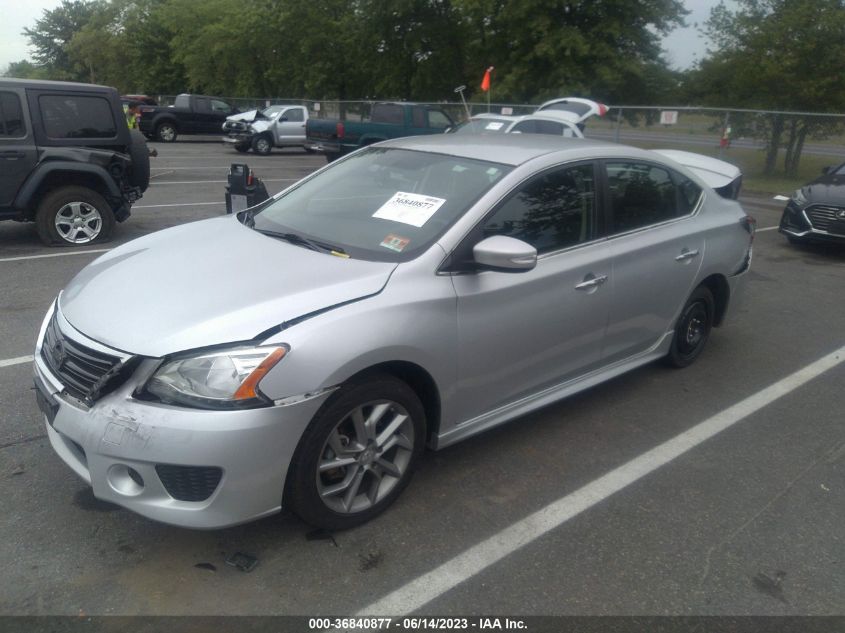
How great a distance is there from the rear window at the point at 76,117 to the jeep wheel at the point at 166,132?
746 inches

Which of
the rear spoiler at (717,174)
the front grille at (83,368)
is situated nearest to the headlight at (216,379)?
the front grille at (83,368)

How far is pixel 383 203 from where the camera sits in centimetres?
394

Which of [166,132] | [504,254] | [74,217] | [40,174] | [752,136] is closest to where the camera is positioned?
[504,254]

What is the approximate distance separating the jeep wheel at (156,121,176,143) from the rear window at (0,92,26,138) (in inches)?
764

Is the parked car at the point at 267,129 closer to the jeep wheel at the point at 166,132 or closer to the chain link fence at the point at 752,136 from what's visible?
the jeep wheel at the point at 166,132

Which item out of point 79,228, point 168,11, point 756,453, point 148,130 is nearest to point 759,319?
point 756,453

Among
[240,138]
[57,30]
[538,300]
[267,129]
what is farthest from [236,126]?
[57,30]

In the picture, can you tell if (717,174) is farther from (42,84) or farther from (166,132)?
(166,132)

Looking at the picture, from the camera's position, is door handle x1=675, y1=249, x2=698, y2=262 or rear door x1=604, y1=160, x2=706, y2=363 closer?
rear door x1=604, y1=160, x2=706, y2=363

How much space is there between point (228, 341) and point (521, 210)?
175 centimetres

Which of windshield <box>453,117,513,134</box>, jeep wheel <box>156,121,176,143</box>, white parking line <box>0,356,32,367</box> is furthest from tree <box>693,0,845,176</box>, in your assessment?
jeep wheel <box>156,121,176,143</box>

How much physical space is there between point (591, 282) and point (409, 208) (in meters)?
1.11

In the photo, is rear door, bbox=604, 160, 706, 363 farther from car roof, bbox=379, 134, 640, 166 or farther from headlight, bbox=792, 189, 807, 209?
headlight, bbox=792, 189, 807, 209

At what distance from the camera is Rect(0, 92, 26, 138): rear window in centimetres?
780
